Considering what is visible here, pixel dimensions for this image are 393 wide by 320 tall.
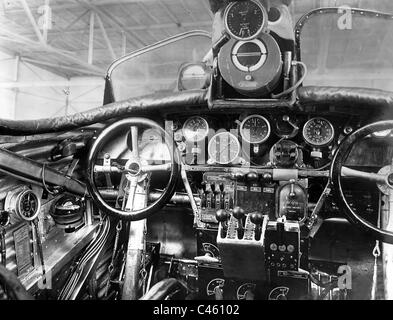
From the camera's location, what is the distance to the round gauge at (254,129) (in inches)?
97.9

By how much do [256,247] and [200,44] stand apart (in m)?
7.05

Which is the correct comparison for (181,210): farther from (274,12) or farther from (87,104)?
(87,104)

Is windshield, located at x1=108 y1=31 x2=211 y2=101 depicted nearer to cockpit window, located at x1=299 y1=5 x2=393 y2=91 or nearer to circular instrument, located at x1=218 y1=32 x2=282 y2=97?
cockpit window, located at x1=299 y1=5 x2=393 y2=91

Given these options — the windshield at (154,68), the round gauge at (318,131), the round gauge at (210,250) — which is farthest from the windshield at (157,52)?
the round gauge at (210,250)

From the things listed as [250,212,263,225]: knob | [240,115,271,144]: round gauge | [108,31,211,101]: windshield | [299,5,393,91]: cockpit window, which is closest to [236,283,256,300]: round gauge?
[250,212,263,225]: knob

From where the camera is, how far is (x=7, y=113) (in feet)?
39.2

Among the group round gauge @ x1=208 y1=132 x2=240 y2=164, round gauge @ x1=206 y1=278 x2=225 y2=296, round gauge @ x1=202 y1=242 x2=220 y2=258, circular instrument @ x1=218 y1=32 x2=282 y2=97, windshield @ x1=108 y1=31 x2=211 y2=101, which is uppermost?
windshield @ x1=108 y1=31 x2=211 y2=101

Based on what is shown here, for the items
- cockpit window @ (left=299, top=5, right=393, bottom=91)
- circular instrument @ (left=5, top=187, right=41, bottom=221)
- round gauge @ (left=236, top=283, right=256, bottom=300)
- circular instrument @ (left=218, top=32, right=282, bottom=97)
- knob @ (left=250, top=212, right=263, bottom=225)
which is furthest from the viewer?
cockpit window @ (left=299, top=5, right=393, bottom=91)

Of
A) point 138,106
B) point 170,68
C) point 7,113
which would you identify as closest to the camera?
point 138,106

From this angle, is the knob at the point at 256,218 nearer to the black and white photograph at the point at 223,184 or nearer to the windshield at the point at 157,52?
the black and white photograph at the point at 223,184

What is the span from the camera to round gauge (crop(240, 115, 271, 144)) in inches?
97.9

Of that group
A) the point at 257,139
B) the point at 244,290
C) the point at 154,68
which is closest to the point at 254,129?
the point at 257,139

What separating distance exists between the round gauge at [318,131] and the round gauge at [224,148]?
440 millimetres
